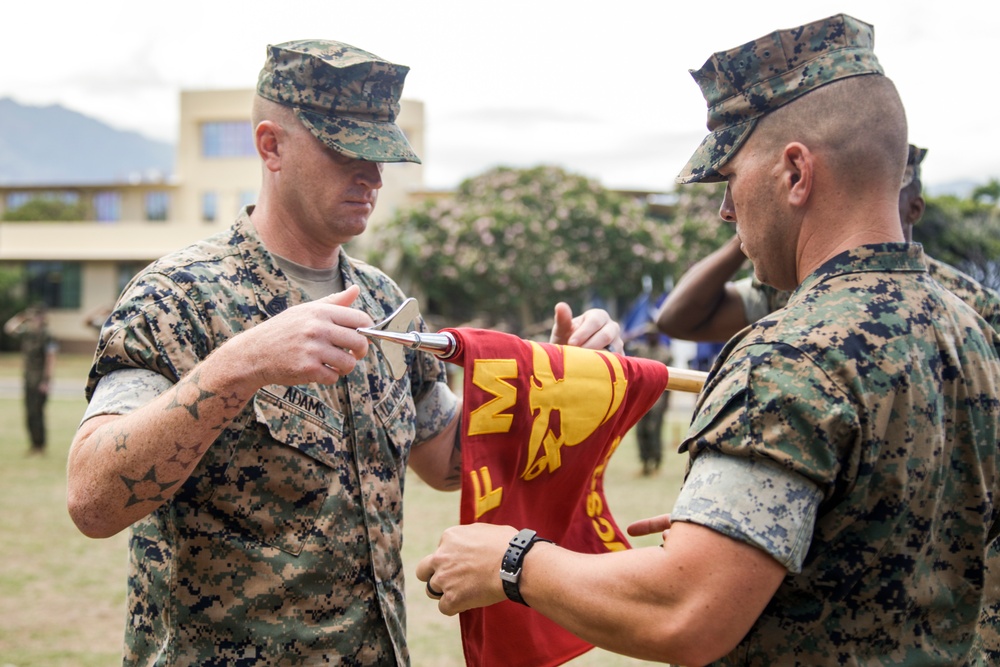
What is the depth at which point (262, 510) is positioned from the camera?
96.4 inches

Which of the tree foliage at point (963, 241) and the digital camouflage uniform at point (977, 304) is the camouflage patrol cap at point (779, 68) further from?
the tree foliage at point (963, 241)

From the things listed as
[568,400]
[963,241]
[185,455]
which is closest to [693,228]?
[963,241]

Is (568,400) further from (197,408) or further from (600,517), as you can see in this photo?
(197,408)

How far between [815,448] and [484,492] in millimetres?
925

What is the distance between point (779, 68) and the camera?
1.92m

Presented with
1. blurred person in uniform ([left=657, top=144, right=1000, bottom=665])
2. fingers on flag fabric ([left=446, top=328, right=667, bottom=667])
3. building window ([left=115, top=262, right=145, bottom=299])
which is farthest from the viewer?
building window ([left=115, top=262, right=145, bottom=299])

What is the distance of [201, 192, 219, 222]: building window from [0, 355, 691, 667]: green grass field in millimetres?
27926

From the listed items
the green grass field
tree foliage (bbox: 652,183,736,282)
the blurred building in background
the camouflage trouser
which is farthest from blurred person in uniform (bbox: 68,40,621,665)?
the blurred building in background

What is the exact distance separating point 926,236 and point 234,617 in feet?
42.5

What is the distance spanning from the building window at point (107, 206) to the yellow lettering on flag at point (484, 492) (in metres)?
44.8

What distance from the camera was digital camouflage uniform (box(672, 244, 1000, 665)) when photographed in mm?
1655

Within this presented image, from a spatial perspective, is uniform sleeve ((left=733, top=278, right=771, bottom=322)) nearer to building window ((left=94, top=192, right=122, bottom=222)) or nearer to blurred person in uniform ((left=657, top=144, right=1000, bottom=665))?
blurred person in uniform ((left=657, top=144, right=1000, bottom=665))

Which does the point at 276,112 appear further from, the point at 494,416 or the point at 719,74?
the point at 719,74

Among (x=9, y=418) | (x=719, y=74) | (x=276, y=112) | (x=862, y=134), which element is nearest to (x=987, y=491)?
(x=862, y=134)
